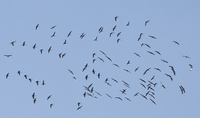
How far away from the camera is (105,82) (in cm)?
5031

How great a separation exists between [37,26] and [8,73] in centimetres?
847

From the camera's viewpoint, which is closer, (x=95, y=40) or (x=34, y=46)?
(x=95, y=40)

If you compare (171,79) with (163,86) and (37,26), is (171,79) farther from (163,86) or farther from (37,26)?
(37,26)

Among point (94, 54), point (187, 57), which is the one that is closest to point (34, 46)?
point (94, 54)

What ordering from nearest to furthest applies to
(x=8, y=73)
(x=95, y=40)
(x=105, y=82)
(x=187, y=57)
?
1. (x=187, y=57)
2. (x=95, y=40)
3. (x=105, y=82)
4. (x=8, y=73)

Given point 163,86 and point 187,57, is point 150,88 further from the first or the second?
point 187,57

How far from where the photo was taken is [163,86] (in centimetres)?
4472

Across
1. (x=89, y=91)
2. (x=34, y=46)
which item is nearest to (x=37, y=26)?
(x=34, y=46)

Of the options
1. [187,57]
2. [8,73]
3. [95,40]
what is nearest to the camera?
[187,57]

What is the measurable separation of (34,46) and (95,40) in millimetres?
10373

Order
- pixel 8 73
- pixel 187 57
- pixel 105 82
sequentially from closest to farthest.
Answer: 1. pixel 187 57
2. pixel 105 82
3. pixel 8 73

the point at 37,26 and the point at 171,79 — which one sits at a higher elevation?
the point at 37,26

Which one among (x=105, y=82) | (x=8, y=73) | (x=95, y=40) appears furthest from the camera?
(x=8, y=73)

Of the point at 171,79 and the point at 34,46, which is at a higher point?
the point at 34,46
